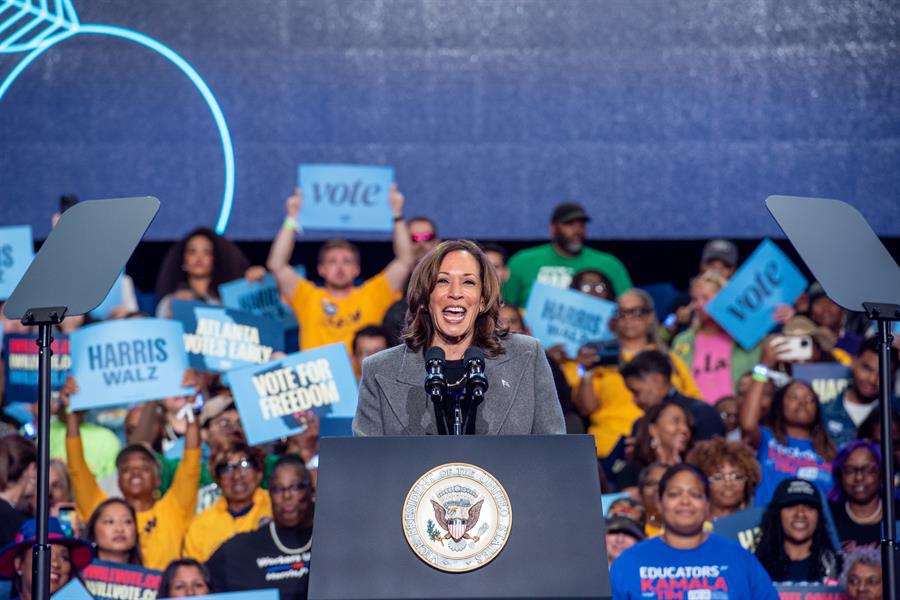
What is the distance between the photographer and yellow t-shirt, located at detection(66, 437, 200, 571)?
516 centimetres

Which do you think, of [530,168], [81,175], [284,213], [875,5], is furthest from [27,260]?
[875,5]

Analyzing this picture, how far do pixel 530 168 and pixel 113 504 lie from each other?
10.6 feet

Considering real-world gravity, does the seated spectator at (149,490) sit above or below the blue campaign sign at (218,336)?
below

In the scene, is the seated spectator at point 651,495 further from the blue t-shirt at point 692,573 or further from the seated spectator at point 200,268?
the seated spectator at point 200,268

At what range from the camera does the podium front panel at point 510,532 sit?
2434 mm

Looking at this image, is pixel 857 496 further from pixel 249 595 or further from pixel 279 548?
pixel 249 595

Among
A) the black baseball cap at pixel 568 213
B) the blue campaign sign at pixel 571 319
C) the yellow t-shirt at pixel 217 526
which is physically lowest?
the yellow t-shirt at pixel 217 526

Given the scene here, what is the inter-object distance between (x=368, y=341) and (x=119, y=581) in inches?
61.9

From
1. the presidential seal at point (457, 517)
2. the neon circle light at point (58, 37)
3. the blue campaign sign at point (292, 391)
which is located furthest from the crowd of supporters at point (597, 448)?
the presidential seal at point (457, 517)

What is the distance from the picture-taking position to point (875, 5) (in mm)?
7133

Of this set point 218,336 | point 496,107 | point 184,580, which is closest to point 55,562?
point 184,580

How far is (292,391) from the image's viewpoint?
539cm

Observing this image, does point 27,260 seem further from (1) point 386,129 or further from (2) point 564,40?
(2) point 564,40

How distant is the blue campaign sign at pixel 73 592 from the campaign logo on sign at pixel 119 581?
256 millimetres
